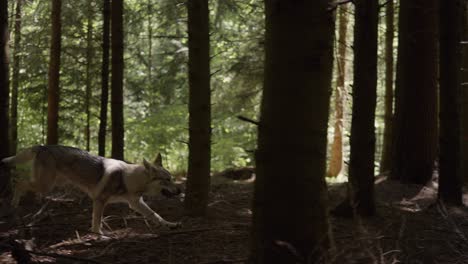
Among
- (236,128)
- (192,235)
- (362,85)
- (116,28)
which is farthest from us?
(236,128)

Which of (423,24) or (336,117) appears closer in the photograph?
(423,24)

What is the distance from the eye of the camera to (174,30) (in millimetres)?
24406

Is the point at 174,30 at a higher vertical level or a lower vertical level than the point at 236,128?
higher

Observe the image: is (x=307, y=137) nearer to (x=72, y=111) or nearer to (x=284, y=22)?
(x=284, y=22)

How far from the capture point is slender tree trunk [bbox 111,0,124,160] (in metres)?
11.0

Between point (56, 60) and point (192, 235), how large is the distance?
1031cm

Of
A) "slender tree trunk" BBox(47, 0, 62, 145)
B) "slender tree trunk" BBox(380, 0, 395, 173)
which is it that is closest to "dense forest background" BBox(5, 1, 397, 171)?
"slender tree trunk" BBox(380, 0, 395, 173)

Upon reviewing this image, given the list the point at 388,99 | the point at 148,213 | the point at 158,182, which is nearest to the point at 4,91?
the point at 158,182

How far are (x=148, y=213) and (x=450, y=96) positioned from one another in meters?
6.15

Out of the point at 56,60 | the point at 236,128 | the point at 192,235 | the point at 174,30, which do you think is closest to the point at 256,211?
the point at 192,235

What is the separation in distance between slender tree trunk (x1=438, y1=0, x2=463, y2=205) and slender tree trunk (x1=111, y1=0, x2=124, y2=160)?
6538 millimetres

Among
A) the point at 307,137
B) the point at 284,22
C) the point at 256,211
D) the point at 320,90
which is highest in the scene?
the point at 284,22

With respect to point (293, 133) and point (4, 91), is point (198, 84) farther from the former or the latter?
point (293, 133)

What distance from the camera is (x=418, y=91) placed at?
13.0 metres
